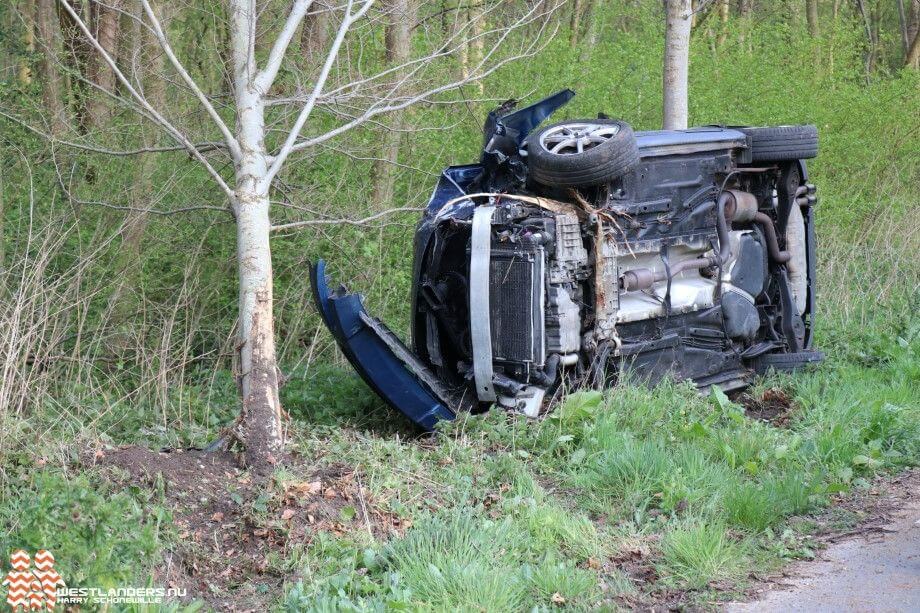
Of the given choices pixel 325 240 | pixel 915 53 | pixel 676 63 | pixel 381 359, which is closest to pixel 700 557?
pixel 381 359

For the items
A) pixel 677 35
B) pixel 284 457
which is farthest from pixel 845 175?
pixel 284 457

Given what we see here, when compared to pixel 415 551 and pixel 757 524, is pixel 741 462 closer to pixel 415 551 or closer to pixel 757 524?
pixel 757 524

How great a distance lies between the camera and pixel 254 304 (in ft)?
18.8

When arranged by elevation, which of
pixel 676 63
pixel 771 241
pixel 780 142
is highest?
pixel 676 63

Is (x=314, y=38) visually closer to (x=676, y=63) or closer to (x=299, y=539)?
(x=676, y=63)

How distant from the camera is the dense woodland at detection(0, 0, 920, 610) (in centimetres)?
546

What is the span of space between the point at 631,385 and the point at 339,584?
3431 mm

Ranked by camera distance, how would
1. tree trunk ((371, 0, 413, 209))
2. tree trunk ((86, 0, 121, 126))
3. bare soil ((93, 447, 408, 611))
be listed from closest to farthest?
bare soil ((93, 447, 408, 611))
tree trunk ((86, 0, 121, 126))
tree trunk ((371, 0, 413, 209))

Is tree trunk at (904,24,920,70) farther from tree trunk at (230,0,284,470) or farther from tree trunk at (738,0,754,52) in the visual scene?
tree trunk at (230,0,284,470)

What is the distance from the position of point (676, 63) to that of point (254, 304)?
19.8 ft

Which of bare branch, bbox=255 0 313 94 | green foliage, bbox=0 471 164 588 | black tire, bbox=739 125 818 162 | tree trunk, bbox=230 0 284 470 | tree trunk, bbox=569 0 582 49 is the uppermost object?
tree trunk, bbox=569 0 582 49

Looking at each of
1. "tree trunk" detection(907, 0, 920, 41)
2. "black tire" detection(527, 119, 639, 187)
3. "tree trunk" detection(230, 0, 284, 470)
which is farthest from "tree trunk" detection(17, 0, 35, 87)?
"tree trunk" detection(907, 0, 920, 41)

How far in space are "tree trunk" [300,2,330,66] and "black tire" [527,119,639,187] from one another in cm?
290

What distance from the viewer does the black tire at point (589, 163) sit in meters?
7.09
